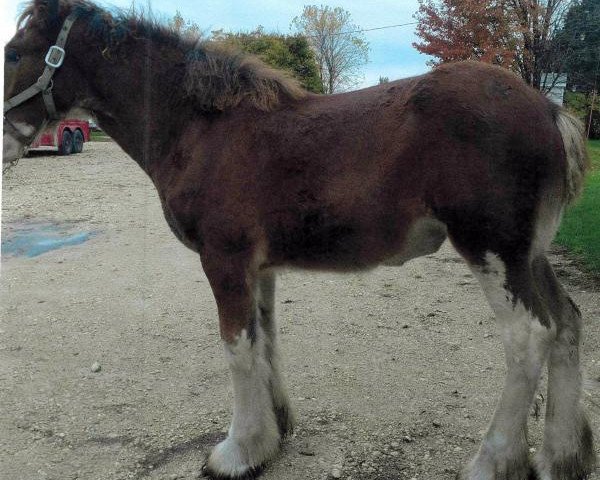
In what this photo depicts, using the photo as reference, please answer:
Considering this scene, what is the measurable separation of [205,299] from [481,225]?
11.9 feet

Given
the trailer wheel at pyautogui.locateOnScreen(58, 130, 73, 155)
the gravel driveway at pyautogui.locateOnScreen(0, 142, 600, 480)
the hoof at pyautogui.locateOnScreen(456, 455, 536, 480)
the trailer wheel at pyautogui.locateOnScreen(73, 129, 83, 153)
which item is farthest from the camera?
the trailer wheel at pyautogui.locateOnScreen(73, 129, 83, 153)

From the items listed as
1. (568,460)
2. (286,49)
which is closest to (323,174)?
(568,460)

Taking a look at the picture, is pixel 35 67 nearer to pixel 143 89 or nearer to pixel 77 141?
pixel 143 89

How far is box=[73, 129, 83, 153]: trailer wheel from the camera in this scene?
17.0 meters

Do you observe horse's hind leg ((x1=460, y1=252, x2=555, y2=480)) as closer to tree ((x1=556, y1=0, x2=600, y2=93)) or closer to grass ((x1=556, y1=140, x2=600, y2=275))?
grass ((x1=556, y1=140, x2=600, y2=275))

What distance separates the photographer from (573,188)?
2545 millimetres

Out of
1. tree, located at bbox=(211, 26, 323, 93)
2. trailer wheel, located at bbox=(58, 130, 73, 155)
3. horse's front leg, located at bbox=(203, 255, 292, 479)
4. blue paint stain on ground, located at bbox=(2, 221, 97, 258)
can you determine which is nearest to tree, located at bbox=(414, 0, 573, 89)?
tree, located at bbox=(211, 26, 323, 93)

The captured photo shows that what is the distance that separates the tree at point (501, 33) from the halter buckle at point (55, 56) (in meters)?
7.42

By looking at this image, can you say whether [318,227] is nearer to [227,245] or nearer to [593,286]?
[227,245]

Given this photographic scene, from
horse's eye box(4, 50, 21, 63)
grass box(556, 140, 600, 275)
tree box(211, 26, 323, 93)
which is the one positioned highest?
tree box(211, 26, 323, 93)

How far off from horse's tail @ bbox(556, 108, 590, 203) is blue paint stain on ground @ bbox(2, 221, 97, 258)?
6.31 meters

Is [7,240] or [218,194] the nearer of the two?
[218,194]

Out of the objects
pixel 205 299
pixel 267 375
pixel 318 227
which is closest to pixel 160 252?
pixel 205 299

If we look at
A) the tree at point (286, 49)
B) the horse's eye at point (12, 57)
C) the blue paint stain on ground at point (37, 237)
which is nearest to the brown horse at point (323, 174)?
the horse's eye at point (12, 57)
